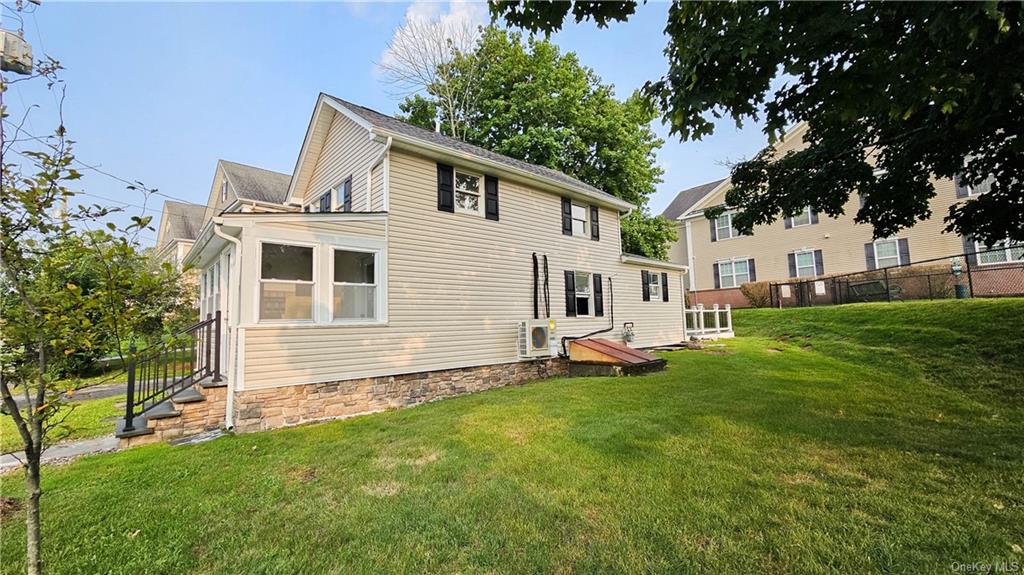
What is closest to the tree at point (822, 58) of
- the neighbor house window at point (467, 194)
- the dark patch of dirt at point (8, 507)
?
the neighbor house window at point (467, 194)

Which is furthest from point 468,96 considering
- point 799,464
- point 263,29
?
point 799,464

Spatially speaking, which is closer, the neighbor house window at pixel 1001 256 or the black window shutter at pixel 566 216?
the black window shutter at pixel 566 216

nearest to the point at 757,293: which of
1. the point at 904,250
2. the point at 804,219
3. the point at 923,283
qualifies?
the point at 804,219

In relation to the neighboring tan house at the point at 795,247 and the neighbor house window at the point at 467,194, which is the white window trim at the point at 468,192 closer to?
the neighbor house window at the point at 467,194

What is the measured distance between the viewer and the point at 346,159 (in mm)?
9570

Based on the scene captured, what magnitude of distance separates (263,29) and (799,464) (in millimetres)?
12555

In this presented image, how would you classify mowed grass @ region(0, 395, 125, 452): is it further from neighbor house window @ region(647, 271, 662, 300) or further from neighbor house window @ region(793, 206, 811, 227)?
neighbor house window @ region(793, 206, 811, 227)

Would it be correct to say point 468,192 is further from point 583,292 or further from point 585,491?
point 585,491

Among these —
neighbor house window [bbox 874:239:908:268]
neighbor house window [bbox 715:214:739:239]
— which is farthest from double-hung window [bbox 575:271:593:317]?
neighbor house window [bbox 874:239:908:268]

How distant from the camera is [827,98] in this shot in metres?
3.41

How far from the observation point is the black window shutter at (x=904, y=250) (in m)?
16.9

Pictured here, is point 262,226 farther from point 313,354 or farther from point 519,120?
point 519,120

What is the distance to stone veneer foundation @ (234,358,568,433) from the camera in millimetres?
6262

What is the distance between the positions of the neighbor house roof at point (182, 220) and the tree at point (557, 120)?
15879mm
